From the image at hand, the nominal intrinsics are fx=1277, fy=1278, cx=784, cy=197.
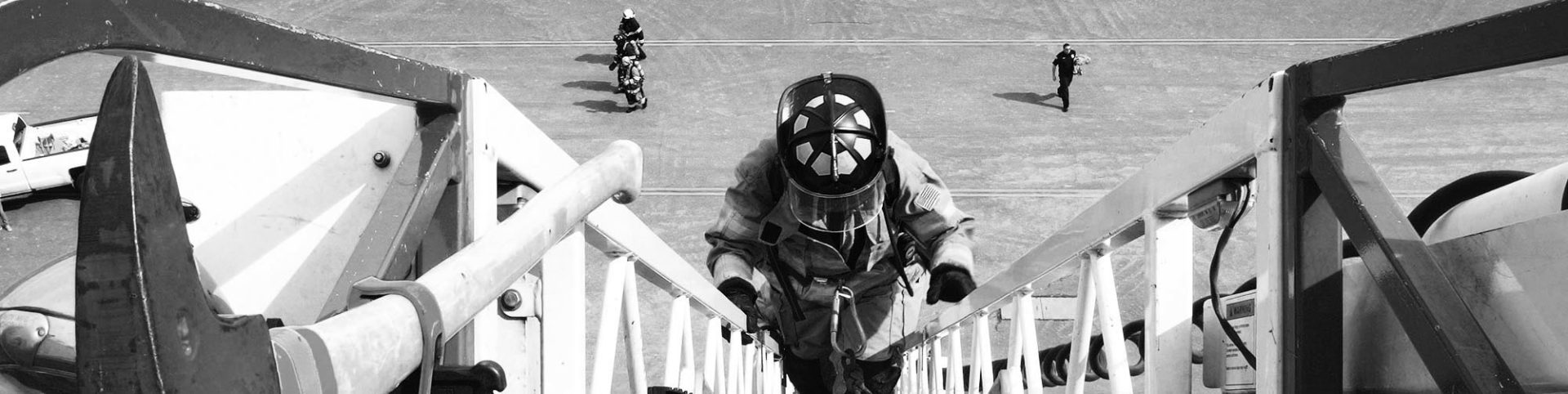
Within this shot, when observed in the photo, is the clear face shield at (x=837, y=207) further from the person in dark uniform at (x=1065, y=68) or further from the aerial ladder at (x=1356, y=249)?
the person in dark uniform at (x=1065, y=68)

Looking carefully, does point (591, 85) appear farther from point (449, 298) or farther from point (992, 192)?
point (449, 298)

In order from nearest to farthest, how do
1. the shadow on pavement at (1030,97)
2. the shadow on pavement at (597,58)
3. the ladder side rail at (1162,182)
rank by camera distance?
1. the ladder side rail at (1162,182)
2. the shadow on pavement at (1030,97)
3. the shadow on pavement at (597,58)

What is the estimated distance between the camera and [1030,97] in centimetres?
Answer: 1557

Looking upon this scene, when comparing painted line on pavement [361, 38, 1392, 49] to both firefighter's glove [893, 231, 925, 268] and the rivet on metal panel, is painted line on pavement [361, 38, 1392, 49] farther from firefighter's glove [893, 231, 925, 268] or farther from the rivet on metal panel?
the rivet on metal panel

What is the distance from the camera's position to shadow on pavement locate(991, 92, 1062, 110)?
15.4 m

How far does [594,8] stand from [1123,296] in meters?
10.7

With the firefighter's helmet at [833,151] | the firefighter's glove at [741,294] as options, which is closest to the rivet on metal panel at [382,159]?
the firefighter's helmet at [833,151]

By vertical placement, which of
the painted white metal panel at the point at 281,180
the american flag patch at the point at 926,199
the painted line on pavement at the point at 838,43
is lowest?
the painted white metal panel at the point at 281,180

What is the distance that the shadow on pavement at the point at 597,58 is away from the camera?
1700 cm

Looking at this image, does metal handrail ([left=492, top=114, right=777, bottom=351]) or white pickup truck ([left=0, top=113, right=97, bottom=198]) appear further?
white pickup truck ([left=0, top=113, right=97, bottom=198])

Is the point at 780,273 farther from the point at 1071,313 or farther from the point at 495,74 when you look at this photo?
the point at 495,74

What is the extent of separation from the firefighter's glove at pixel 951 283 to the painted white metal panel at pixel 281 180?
121 inches

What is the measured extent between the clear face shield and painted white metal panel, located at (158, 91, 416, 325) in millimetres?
2625

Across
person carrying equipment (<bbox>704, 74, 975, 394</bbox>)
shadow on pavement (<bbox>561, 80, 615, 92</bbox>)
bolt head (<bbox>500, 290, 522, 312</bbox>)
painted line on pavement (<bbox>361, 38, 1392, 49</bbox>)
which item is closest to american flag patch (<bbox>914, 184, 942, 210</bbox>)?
person carrying equipment (<bbox>704, 74, 975, 394</bbox>)
